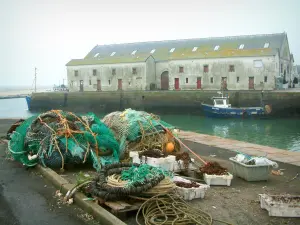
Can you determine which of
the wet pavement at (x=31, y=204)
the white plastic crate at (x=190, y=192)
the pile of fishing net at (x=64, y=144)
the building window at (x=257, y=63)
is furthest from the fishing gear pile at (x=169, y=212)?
the building window at (x=257, y=63)

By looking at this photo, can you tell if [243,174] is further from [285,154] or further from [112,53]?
[112,53]

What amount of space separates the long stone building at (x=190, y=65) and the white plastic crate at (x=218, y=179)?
34298 millimetres

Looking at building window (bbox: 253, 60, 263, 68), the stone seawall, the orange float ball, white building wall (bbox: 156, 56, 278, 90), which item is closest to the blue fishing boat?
the stone seawall

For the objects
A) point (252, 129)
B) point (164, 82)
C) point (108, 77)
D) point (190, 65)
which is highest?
point (190, 65)

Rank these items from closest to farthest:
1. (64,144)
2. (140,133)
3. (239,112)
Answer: (64,144)
(140,133)
(239,112)

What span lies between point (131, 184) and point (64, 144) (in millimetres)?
2920

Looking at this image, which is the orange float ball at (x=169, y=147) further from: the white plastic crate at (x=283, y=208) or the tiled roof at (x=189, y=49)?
the tiled roof at (x=189, y=49)

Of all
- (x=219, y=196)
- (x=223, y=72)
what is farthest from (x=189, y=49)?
(x=219, y=196)

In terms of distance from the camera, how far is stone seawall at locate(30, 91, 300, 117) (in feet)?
100

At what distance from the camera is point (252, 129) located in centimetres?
2598

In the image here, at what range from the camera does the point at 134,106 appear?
3784cm

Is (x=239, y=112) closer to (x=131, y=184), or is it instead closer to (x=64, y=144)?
(x=64, y=144)

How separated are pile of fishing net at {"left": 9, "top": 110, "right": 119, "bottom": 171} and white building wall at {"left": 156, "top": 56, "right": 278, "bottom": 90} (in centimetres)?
3370

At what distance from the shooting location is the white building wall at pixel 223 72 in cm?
3769
